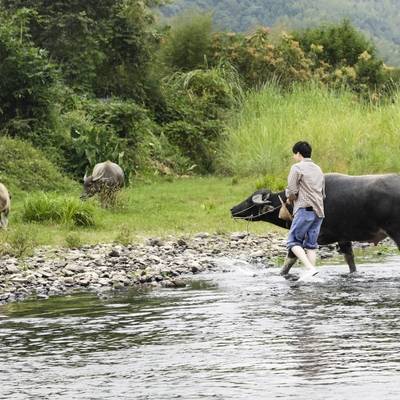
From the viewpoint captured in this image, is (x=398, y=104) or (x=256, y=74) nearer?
(x=398, y=104)

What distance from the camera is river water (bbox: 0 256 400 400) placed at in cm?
702

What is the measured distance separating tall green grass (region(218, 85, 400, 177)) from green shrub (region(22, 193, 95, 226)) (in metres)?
8.29

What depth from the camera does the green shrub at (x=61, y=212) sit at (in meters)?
17.7

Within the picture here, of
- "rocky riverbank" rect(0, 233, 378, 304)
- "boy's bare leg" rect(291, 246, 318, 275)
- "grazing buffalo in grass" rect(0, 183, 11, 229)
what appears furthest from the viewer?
"grazing buffalo in grass" rect(0, 183, 11, 229)

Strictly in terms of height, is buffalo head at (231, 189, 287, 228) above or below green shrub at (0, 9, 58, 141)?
below

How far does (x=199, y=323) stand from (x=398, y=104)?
20.3 meters

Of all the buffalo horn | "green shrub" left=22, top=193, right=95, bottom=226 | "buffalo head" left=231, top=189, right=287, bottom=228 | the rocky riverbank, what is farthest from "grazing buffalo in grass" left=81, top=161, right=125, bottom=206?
the buffalo horn

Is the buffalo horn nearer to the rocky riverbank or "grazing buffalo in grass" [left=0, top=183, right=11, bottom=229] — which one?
the rocky riverbank

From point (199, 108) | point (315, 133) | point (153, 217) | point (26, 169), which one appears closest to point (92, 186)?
point (153, 217)

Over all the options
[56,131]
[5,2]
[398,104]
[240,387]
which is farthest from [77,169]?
[240,387]

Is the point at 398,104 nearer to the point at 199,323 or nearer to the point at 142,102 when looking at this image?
the point at 142,102

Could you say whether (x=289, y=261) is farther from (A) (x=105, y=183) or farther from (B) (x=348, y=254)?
(A) (x=105, y=183)

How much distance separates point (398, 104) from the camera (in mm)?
28719

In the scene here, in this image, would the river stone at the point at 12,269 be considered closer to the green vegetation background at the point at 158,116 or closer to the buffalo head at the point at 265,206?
the buffalo head at the point at 265,206
